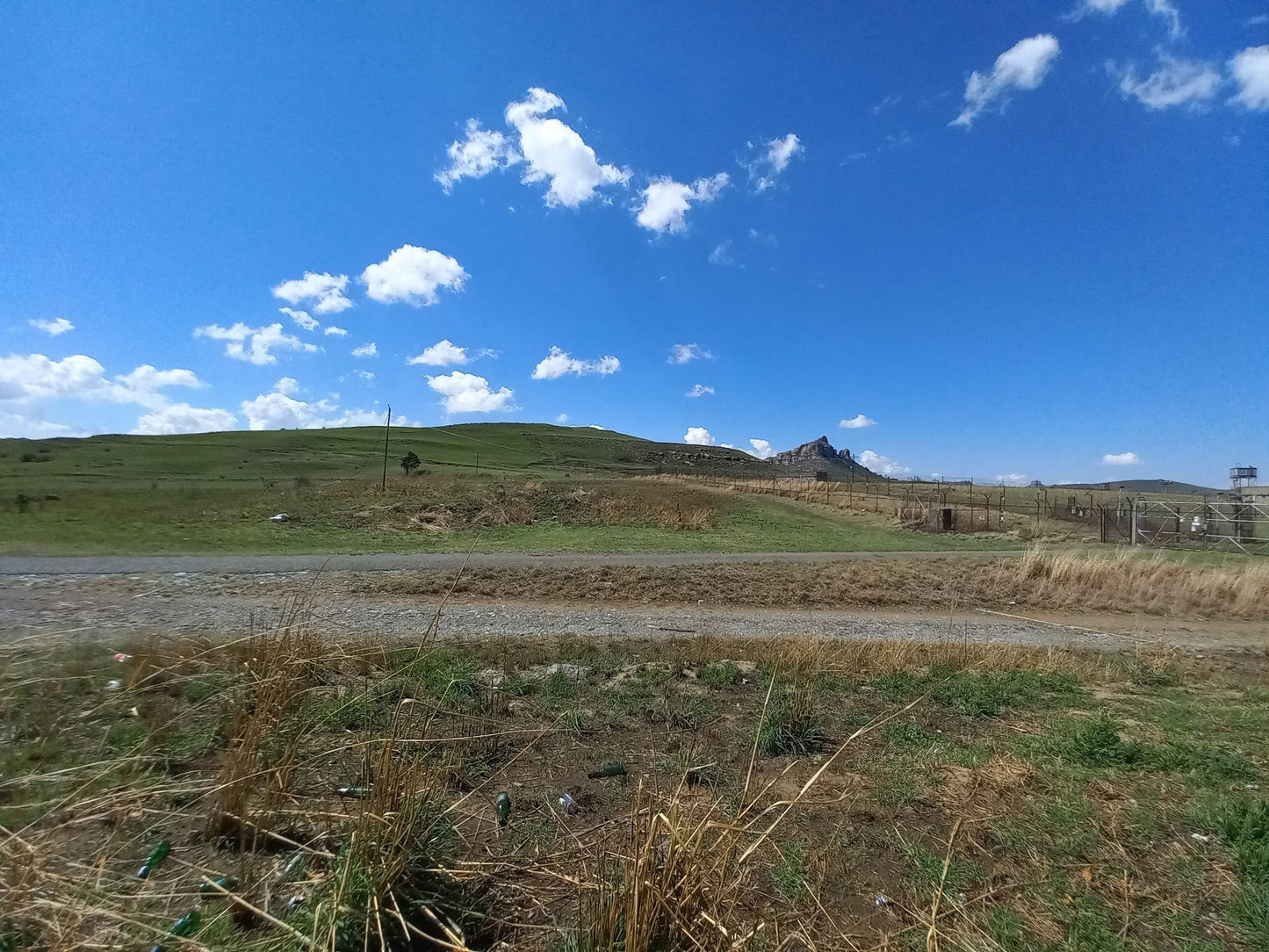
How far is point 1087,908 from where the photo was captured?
122 inches

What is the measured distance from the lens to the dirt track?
384 inches

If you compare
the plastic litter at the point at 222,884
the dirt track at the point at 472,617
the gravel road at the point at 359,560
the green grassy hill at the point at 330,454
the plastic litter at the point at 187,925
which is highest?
the green grassy hill at the point at 330,454

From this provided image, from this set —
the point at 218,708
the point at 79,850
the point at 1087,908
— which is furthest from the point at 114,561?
the point at 1087,908

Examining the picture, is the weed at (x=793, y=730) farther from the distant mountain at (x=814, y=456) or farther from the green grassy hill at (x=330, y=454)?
the distant mountain at (x=814, y=456)

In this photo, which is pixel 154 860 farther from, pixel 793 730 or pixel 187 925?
pixel 793 730

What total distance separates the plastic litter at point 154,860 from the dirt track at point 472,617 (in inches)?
248

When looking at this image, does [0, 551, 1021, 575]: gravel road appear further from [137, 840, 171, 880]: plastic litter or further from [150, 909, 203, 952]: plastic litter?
[150, 909, 203, 952]: plastic litter

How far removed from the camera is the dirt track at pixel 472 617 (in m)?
9.77

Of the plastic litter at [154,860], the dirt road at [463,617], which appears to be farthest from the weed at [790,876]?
the dirt road at [463,617]

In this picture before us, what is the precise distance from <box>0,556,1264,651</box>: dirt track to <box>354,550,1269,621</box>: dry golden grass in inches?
31.5

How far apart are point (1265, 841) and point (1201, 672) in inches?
264

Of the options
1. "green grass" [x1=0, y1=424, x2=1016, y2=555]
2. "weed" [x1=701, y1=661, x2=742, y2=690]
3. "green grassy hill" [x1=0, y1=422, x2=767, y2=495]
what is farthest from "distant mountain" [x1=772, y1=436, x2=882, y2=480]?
"weed" [x1=701, y1=661, x2=742, y2=690]

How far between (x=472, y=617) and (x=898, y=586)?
11.3 m

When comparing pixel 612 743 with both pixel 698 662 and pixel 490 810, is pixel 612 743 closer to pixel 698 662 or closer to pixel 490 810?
pixel 490 810
